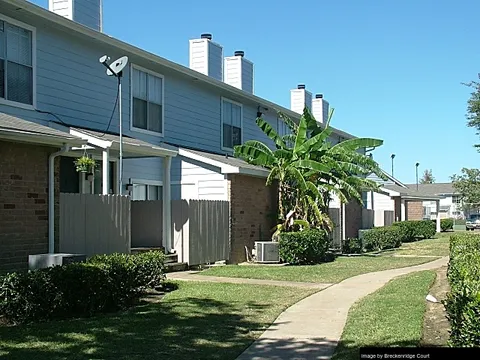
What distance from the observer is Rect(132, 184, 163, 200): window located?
19.3 m

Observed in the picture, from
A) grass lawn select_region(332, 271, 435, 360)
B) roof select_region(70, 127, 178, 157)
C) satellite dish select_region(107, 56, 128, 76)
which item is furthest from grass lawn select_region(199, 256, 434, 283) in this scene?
satellite dish select_region(107, 56, 128, 76)

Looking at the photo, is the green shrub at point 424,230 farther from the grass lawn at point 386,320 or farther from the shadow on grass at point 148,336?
the shadow on grass at point 148,336

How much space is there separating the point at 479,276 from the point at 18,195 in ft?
26.6

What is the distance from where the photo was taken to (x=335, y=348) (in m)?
8.05

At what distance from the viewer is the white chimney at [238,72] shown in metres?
27.6

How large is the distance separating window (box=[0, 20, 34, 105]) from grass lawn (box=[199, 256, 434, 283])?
6.24m

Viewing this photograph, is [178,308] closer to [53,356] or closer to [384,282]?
[53,356]

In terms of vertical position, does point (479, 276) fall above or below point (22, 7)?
below

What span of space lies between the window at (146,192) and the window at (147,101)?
1.71 m

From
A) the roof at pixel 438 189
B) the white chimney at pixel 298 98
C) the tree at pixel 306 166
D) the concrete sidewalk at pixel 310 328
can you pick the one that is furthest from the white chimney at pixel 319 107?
the roof at pixel 438 189

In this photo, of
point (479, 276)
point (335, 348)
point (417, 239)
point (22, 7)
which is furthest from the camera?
point (417, 239)

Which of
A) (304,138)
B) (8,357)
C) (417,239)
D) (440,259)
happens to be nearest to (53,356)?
(8,357)

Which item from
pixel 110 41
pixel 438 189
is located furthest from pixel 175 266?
pixel 438 189

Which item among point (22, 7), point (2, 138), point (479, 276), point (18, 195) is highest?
point (22, 7)
